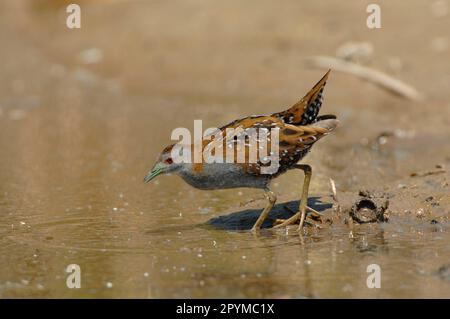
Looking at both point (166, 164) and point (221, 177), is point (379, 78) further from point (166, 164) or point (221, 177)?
point (166, 164)

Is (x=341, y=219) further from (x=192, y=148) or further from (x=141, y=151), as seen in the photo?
(x=141, y=151)

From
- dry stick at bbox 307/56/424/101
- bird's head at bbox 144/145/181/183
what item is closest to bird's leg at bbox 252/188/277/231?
bird's head at bbox 144/145/181/183

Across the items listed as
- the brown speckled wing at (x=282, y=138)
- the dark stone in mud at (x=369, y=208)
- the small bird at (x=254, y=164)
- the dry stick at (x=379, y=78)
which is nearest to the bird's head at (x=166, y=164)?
the small bird at (x=254, y=164)

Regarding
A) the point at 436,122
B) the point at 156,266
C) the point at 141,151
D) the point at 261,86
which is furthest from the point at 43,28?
the point at 156,266

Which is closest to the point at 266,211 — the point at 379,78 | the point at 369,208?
the point at 369,208

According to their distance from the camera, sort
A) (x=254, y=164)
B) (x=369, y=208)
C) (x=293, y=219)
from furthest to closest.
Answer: (x=293, y=219) < (x=369, y=208) < (x=254, y=164)

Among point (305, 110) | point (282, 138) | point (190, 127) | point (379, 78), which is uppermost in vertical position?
point (379, 78)

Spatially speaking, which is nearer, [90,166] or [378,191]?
[378,191]
